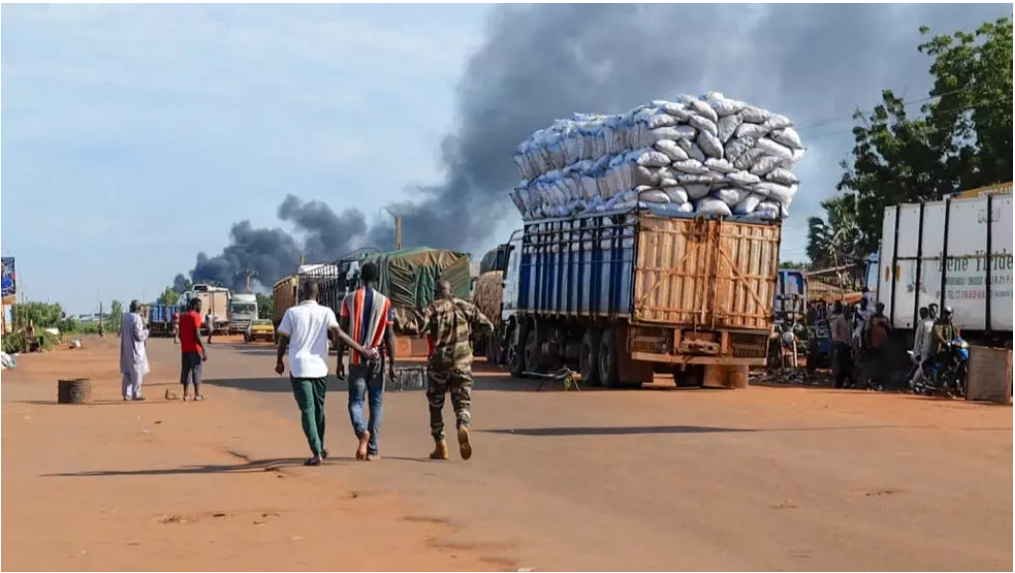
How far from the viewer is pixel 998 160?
40.9m

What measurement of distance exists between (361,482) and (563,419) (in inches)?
259

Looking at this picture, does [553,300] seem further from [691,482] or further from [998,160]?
[998,160]

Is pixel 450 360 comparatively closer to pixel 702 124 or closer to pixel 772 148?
pixel 702 124

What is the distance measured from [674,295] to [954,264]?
517 centimetres

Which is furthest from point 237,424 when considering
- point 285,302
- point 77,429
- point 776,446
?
point 285,302

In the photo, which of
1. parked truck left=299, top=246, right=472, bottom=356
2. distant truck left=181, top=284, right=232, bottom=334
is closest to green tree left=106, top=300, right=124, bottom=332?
distant truck left=181, top=284, right=232, bottom=334

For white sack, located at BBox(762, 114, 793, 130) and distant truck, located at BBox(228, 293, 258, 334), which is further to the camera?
distant truck, located at BBox(228, 293, 258, 334)

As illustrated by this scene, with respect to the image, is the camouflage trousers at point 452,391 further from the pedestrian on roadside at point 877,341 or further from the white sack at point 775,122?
the pedestrian on roadside at point 877,341

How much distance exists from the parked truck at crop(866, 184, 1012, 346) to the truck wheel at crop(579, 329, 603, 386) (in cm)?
558

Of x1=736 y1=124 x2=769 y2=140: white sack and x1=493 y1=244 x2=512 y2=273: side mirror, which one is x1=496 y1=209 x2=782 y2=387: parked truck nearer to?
x1=736 y1=124 x2=769 y2=140: white sack

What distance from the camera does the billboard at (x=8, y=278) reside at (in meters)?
45.2

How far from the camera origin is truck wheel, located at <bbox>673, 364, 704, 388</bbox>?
23625mm

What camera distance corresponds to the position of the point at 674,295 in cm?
2245

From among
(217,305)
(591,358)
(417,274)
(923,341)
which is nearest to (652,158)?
(591,358)
